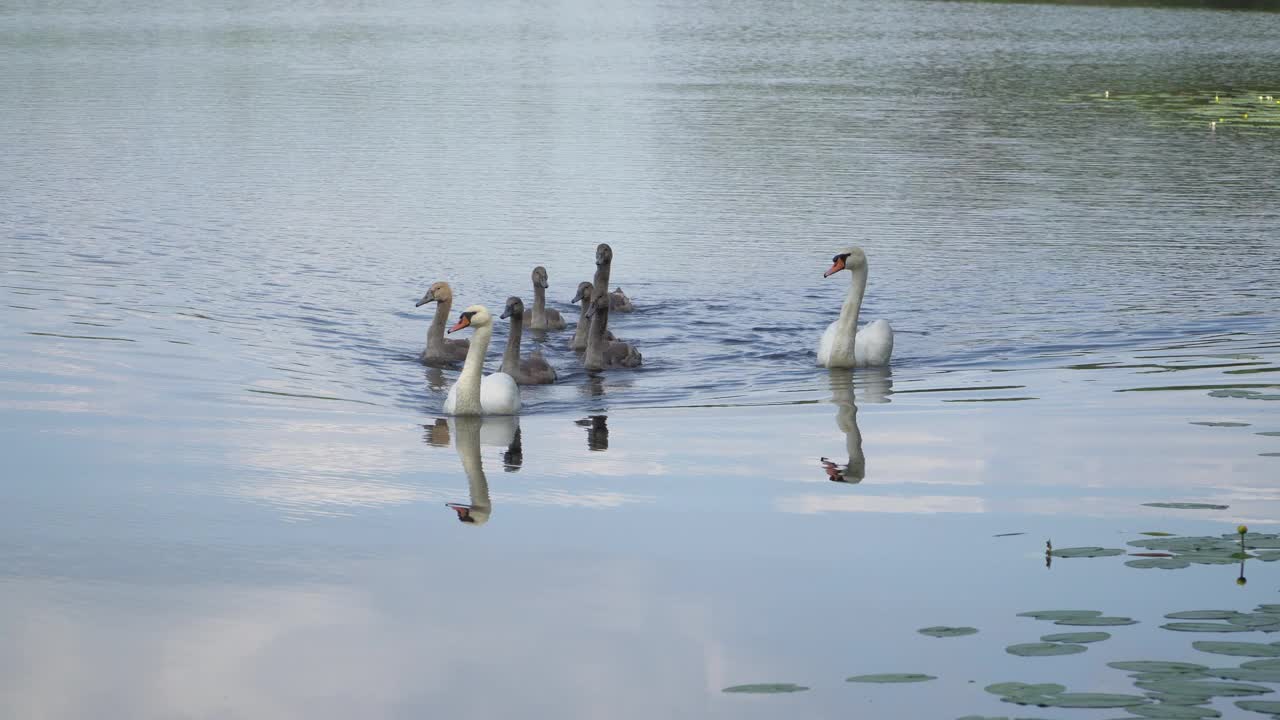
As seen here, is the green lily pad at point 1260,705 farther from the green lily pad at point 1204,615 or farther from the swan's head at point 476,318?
Result: the swan's head at point 476,318

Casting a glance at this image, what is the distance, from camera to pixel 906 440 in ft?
44.9

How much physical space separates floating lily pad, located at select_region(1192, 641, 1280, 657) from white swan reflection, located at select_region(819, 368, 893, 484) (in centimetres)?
393

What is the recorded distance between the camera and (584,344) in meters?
18.6

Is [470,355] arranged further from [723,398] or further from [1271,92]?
[1271,92]

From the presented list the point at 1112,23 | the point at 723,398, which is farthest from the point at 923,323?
the point at 1112,23

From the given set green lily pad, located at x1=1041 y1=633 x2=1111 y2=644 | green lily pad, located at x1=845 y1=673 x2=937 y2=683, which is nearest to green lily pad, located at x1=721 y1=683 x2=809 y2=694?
green lily pad, located at x1=845 y1=673 x2=937 y2=683

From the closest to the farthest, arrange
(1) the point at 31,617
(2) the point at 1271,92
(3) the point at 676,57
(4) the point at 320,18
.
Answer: (1) the point at 31,617 < (2) the point at 1271,92 < (3) the point at 676,57 < (4) the point at 320,18

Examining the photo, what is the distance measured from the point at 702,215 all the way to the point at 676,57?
39.0 metres

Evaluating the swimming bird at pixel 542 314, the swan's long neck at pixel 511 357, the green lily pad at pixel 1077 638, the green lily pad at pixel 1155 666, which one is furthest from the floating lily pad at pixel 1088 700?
the swimming bird at pixel 542 314

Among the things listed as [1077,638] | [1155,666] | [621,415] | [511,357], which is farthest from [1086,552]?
[511,357]

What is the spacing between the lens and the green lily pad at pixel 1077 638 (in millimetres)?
8641

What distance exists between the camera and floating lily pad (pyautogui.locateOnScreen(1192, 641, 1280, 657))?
8.19m

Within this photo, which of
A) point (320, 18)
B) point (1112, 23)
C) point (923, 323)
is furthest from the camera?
point (320, 18)

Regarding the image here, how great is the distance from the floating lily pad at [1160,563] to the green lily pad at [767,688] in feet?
8.48
